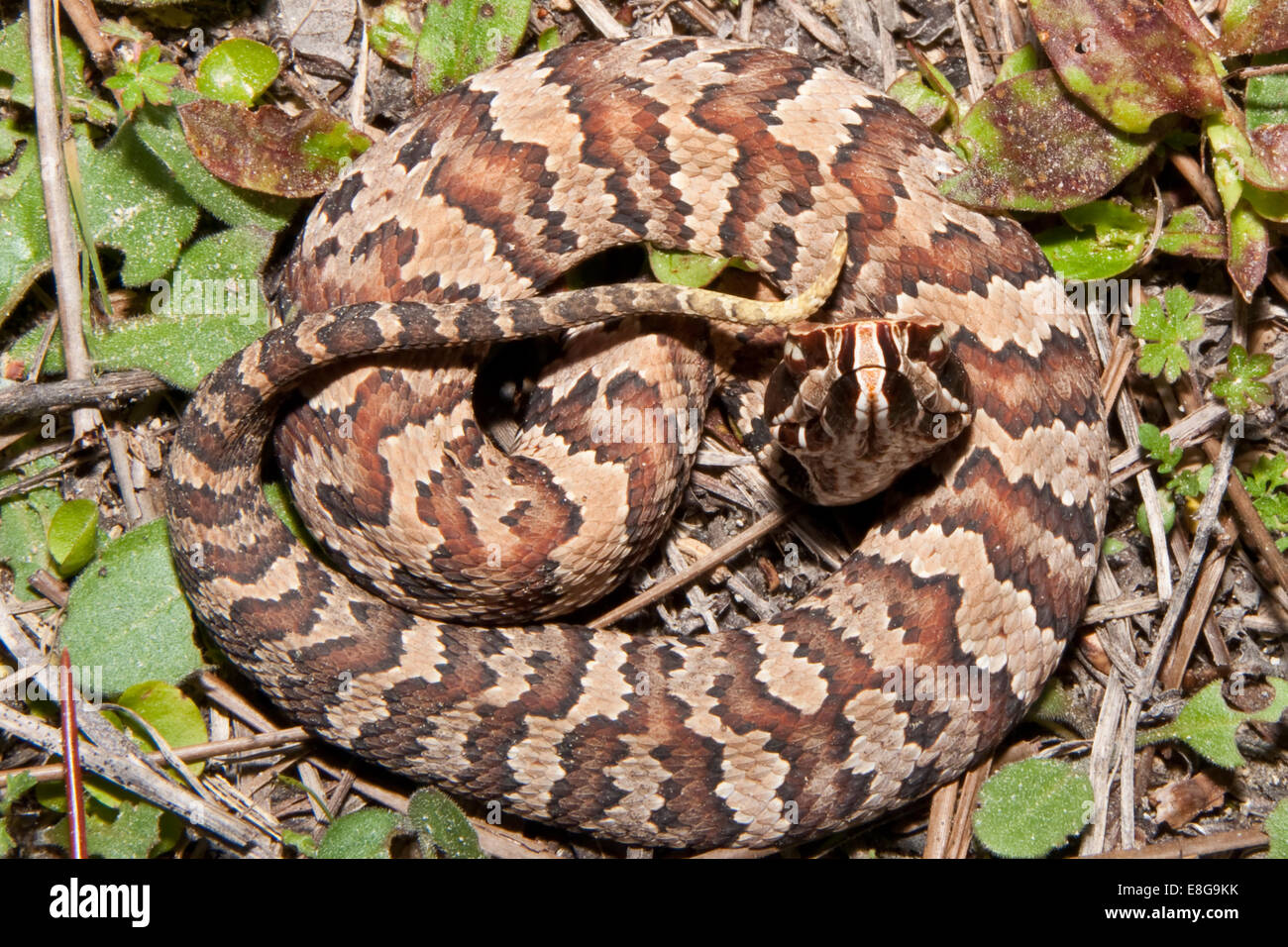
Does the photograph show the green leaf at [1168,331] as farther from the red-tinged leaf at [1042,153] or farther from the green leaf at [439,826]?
the green leaf at [439,826]

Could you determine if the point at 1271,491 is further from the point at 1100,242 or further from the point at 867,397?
the point at 867,397

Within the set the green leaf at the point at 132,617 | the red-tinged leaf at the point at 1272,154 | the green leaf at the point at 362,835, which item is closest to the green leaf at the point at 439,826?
the green leaf at the point at 362,835

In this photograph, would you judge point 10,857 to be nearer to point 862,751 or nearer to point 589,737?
point 589,737

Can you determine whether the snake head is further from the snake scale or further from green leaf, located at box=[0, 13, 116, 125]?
green leaf, located at box=[0, 13, 116, 125]

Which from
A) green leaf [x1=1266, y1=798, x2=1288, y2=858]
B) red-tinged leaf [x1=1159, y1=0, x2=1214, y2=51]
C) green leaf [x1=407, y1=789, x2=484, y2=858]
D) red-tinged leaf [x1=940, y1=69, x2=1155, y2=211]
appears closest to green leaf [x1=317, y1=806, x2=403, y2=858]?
green leaf [x1=407, y1=789, x2=484, y2=858]

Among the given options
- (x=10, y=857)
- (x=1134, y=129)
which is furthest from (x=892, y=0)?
(x=10, y=857)
